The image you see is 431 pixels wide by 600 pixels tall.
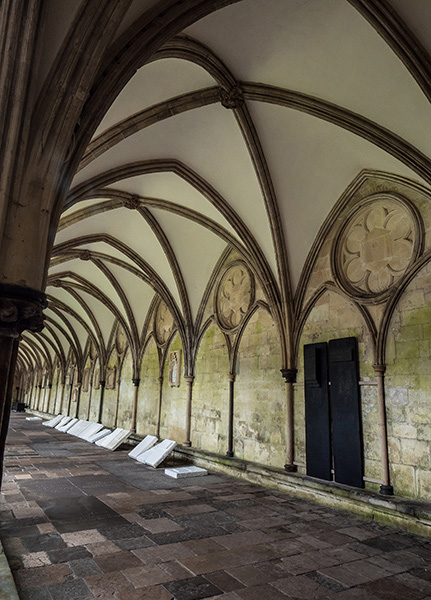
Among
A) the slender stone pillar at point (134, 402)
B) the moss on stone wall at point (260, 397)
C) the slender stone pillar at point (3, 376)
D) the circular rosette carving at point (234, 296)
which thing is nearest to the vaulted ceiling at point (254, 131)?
the circular rosette carving at point (234, 296)

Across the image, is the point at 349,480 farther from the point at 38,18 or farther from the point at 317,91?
the point at 38,18

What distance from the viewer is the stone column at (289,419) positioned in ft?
28.5

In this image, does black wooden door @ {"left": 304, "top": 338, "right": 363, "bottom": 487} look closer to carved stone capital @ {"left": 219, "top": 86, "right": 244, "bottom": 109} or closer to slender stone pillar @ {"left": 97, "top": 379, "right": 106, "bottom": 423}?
carved stone capital @ {"left": 219, "top": 86, "right": 244, "bottom": 109}

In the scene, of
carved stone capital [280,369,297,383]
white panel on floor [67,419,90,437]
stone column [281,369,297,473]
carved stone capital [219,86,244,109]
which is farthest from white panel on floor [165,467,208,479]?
white panel on floor [67,419,90,437]

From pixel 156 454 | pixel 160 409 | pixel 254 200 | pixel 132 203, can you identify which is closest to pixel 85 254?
pixel 132 203

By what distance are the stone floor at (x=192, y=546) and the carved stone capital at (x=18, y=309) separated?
2196mm

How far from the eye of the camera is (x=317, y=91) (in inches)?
264

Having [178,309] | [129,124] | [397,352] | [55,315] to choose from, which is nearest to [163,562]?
[397,352]

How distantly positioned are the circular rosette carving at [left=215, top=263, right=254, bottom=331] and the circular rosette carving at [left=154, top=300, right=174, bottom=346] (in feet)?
10.2

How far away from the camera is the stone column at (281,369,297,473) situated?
867 centimetres

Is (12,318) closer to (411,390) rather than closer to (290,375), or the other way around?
(411,390)

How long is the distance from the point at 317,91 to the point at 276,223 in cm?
293

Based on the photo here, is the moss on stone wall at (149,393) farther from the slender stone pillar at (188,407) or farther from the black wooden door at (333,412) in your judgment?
the black wooden door at (333,412)

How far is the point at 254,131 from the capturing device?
7.87m
